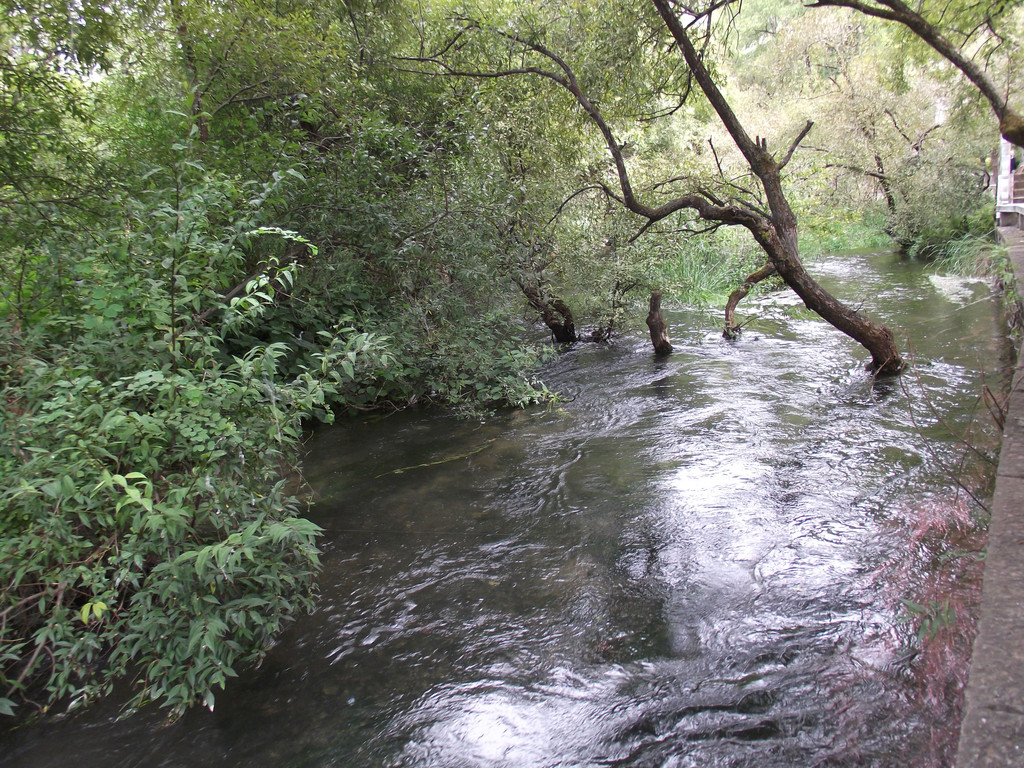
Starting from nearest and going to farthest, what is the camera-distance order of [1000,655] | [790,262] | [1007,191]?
[1000,655]
[790,262]
[1007,191]

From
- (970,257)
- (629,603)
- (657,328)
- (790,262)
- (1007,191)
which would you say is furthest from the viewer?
(1007,191)

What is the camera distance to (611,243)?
35.5ft

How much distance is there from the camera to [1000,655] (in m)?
2.17

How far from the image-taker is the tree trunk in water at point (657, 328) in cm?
1053

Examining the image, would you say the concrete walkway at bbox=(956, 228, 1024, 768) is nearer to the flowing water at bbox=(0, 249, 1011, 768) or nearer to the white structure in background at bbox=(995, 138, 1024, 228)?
the flowing water at bbox=(0, 249, 1011, 768)

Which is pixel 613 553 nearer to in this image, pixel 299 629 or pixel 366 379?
pixel 299 629

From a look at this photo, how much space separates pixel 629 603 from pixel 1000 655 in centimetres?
222

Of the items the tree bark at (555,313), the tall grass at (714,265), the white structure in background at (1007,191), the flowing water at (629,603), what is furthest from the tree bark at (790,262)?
the white structure in background at (1007,191)

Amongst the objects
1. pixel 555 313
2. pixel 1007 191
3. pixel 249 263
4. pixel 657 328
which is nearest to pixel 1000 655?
pixel 249 263

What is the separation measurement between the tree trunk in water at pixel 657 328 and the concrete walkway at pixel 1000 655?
7.31 metres

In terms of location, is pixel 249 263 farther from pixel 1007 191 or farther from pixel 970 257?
pixel 1007 191

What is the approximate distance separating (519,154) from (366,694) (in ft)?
26.6

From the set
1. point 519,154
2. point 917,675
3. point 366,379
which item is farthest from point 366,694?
point 519,154

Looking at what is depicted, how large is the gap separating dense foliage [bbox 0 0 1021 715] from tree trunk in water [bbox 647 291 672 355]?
64cm
